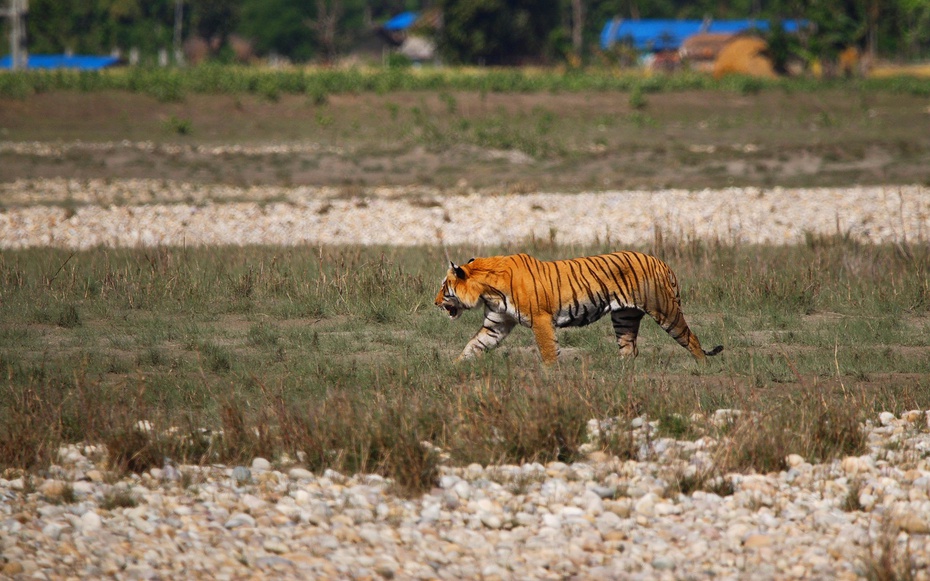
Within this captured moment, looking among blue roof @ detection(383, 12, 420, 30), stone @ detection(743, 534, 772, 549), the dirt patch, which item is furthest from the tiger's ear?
blue roof @ detection(383, 12, 420, 30)

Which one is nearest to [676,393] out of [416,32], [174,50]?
[416,32]

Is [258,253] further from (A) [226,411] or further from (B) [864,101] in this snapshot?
(B) [864,101]

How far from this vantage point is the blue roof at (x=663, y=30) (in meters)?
72.0

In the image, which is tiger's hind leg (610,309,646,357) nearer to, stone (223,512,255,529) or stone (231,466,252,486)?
stone (231,466,252,486)

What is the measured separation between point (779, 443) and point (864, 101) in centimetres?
3518

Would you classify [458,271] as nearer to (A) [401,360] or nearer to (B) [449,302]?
(B) [449,302]

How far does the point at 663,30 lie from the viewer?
2997 inches

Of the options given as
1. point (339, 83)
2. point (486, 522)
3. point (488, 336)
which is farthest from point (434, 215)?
point (339, 83)

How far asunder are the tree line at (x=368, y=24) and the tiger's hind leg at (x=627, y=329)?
46220 millimetres

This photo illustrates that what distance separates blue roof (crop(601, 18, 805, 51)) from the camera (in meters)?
72.0

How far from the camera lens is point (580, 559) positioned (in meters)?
5.95

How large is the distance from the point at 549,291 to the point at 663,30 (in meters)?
70.2

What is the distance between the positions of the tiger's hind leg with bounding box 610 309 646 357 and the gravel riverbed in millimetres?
6070

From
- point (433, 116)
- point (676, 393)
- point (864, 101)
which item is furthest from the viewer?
point (864, 101)
